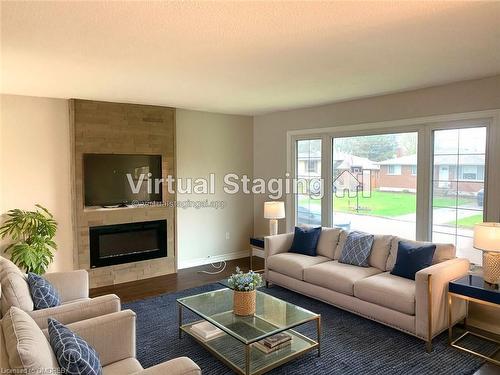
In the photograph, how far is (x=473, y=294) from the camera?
3.27 m

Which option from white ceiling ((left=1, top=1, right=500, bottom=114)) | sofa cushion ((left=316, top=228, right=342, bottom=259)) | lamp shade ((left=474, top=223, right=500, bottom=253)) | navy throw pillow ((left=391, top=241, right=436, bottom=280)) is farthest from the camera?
sofa cushion ((left=316, top=228, right=342, bottom=259))

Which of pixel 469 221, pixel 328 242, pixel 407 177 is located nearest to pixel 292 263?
pixel 328 242

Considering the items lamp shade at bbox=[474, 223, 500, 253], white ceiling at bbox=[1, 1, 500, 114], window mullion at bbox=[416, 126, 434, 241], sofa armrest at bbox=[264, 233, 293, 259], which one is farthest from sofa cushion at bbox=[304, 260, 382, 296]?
white ceiling at bbox=[1, 1, 500, 114]

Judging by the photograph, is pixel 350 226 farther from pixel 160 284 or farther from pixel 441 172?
pixel 160 284

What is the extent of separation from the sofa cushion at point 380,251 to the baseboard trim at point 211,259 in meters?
2.91

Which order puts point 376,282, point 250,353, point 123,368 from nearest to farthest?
point 123,368, point 250,353, point 376,282

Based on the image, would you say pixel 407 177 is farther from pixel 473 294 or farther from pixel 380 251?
pixel 473 294

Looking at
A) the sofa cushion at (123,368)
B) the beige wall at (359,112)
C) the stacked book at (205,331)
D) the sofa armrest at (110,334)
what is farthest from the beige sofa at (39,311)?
the beige wall at (359,112)

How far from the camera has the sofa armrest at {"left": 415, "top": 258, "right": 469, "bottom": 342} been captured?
332 centimetres

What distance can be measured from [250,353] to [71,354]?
4.93 ft

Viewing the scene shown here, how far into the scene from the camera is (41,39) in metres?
2.63

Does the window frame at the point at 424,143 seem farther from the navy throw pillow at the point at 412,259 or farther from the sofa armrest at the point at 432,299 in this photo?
the sofa armrest at the point at 432,299

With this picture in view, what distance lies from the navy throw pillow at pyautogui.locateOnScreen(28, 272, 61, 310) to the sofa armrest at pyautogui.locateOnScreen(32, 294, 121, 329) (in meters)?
0.18

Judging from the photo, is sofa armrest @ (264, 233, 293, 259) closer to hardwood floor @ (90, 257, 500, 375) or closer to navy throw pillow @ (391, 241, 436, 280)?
hardwood floor @ (90, 257, 500, 375)
